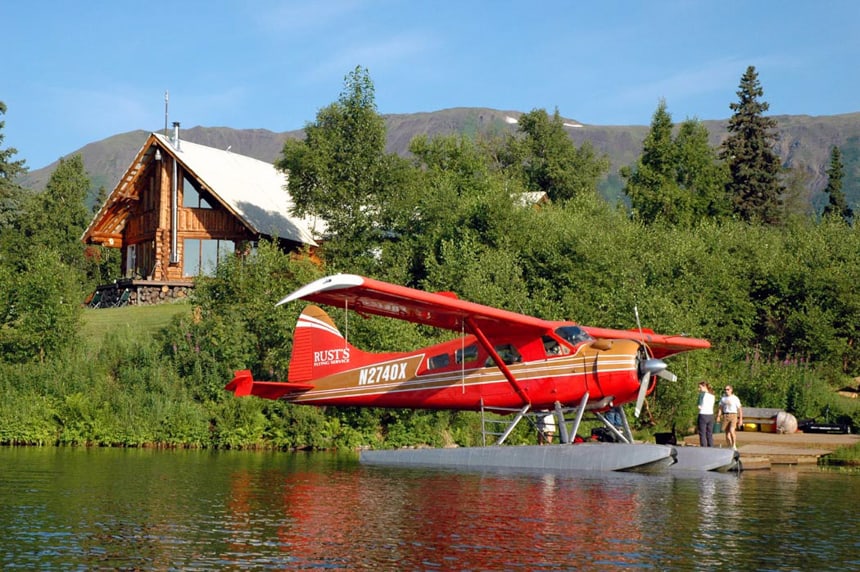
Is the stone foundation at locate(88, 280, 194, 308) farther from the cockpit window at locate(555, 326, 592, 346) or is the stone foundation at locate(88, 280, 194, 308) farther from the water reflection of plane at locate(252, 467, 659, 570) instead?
the water reflection of plane at locate(252, 467, 659, 570)

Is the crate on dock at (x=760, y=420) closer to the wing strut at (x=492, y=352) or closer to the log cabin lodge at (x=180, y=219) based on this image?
the wing strut at (x=492, y=352)

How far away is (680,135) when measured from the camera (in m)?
58.5

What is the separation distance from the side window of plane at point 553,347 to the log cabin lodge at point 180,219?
25.3 m

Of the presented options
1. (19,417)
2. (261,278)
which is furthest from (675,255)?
(19,417)

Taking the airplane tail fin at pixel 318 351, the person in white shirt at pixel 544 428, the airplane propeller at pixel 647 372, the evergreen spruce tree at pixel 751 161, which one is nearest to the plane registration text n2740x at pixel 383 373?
the airplane tail fin at pixel 318 351

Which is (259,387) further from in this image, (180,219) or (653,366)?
(180,219)

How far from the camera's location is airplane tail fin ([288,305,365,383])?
2142cm

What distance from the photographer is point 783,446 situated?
22.8 meters

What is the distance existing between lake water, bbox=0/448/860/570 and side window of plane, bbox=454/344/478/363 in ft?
8.32

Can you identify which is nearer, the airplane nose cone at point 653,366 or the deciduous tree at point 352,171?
the airplane nose cone at point 653,366

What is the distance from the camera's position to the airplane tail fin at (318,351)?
70.3 feet

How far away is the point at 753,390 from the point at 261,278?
1489 cm

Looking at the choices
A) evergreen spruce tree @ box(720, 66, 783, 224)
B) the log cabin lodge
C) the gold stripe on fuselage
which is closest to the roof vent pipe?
the log cabin lodge

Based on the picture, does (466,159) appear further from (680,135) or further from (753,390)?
(753,390)
